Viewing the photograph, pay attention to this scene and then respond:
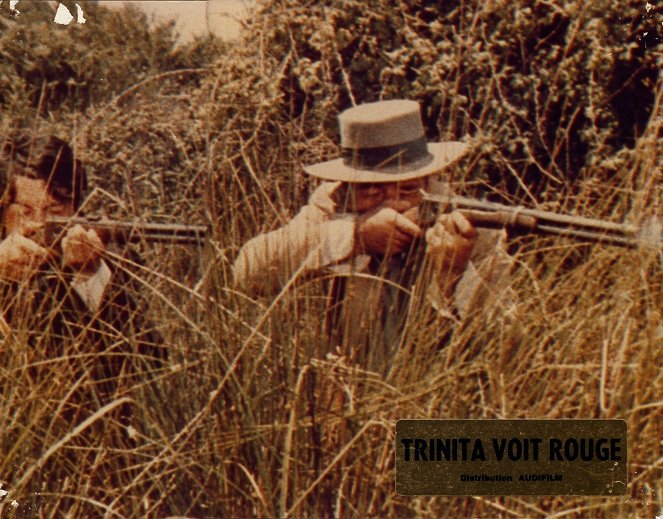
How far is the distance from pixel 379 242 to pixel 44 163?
112cm

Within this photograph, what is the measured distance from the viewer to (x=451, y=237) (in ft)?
9.87

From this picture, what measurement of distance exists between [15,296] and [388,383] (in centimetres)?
112

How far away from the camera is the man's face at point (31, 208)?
10.7ft

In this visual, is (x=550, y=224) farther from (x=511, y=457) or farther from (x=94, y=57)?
(x=94, y=57)

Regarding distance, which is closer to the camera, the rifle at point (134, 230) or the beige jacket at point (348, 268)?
the beige jacket at point (348, 268)

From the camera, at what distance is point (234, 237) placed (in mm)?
2977

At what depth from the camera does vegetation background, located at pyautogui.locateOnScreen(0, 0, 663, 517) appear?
8.96ft

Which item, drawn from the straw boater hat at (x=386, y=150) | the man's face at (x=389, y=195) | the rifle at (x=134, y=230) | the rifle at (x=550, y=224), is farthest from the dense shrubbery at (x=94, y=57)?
the rifle at (x=550, y=224)

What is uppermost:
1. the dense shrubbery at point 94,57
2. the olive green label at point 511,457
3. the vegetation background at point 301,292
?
the dense shrubbery at point 94,57

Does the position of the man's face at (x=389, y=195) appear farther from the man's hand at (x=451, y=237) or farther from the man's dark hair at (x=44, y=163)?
the man's dark hair at (x=44, y=163)

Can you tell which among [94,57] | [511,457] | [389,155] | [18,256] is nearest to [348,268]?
[389,155]

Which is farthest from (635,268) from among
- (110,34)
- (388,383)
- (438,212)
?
(110,34)

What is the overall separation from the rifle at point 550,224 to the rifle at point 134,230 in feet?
2.33

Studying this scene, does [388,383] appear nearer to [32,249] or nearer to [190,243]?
[190,243]
